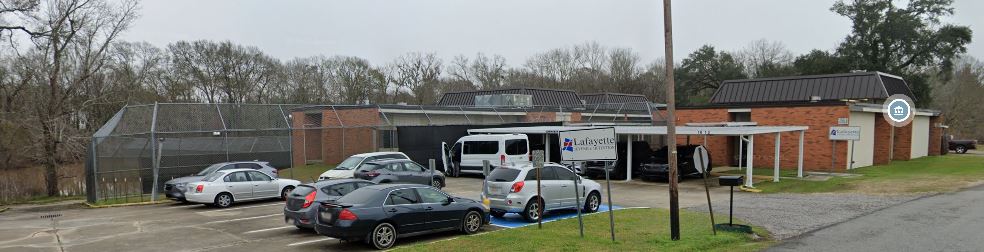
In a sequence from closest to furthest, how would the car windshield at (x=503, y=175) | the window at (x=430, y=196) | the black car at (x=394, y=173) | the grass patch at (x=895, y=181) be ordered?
the window at (x=430, y=196) < the car windshield at (x=503, y=175) < the black car at (x=394, y=173) < the grass patch at (x=895, y=181)

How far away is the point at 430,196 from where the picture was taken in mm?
12133

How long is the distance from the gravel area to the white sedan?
12395mm

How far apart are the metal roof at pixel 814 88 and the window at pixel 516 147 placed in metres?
13.9

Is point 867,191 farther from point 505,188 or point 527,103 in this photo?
point 527,103

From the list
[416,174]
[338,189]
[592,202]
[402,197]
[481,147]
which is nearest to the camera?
[402,197]

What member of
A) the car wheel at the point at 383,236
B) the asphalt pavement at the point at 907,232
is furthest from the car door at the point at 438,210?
the asphalt pavement at the point at 907,232

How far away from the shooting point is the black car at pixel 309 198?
1235cm

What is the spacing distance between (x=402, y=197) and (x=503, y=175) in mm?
3401

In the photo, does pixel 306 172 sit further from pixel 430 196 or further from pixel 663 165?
pixel 430 196

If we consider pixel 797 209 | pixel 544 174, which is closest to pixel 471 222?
pixel 544 174

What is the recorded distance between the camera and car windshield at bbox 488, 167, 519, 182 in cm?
1420

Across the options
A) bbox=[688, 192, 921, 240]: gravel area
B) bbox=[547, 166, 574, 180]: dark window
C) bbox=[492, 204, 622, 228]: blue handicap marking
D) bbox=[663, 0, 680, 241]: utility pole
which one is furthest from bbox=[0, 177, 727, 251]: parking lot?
bbox=[663, 0, 680, 241]: utility pole

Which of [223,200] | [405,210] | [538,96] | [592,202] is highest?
[538,96]

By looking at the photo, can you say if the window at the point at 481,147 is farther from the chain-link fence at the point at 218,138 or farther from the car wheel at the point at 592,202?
the car wheel at the point at 592,202
